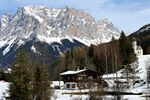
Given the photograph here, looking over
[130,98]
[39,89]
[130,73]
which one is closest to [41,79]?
[39,89]

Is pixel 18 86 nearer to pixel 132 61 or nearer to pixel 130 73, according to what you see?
pixel 130 73

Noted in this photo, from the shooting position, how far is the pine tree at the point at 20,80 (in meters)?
72.2

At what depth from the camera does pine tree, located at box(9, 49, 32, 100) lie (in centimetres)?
7219

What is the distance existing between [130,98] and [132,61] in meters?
63.9

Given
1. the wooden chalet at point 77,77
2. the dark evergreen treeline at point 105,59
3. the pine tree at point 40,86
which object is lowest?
the pine tree at point 40,86

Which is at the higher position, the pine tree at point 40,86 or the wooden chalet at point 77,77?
the wooden chalet at point 77,77

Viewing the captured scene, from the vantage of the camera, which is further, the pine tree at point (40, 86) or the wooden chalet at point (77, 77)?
the wooden chalet at point (77, 77)

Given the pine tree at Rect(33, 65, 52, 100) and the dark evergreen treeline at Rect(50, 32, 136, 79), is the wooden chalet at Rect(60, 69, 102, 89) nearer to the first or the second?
the dark evergreen treeline at Rect(50, 32, 136, 79)

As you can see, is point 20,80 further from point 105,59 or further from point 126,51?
point 105,59

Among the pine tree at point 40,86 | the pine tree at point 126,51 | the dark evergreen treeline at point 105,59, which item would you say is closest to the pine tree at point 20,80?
the pine tree at point 40,86

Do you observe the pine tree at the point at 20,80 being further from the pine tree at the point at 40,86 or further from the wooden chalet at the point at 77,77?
the wooden chalet at the point at 77,77

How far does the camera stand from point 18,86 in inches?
2852

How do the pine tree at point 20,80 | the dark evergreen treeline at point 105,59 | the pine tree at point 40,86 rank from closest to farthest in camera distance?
the pine tree at point 20,80, the pine tree at point 40,86, the dark evergreen treeline at point 105,59

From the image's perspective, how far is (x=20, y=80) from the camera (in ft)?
238
